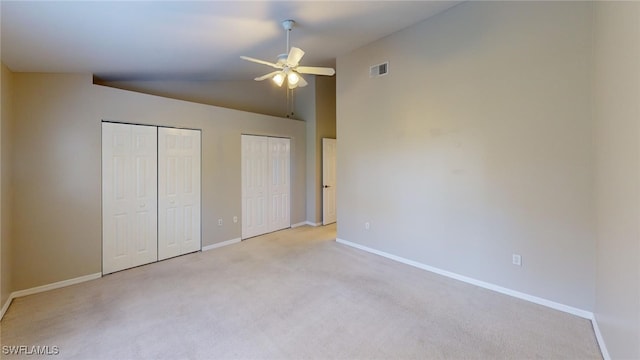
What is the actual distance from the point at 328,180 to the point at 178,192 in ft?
10.8

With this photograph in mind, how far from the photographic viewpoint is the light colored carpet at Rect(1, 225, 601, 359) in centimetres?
211

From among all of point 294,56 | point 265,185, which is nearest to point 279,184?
point 265,185

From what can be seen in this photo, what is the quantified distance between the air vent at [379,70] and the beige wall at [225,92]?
2.64 m

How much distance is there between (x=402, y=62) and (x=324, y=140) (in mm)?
2794

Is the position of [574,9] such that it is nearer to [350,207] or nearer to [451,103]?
[451,103]

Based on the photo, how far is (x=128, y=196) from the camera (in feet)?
12.3

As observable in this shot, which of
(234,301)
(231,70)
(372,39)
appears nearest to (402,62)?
(372,39)

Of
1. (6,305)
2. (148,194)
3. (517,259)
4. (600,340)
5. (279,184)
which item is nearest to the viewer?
(600,340)

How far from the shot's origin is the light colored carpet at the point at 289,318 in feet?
6.91

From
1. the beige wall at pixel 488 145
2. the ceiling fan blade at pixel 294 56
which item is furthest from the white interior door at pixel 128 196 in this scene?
the beige wall at pixel 488 145

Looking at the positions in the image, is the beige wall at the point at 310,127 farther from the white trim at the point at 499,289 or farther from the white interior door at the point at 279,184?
the white trim at the point at 499,289

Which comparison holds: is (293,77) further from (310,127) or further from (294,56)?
(310,127)

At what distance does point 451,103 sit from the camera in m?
3.39

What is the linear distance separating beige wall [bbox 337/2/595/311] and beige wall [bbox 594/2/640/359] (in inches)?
9.0
